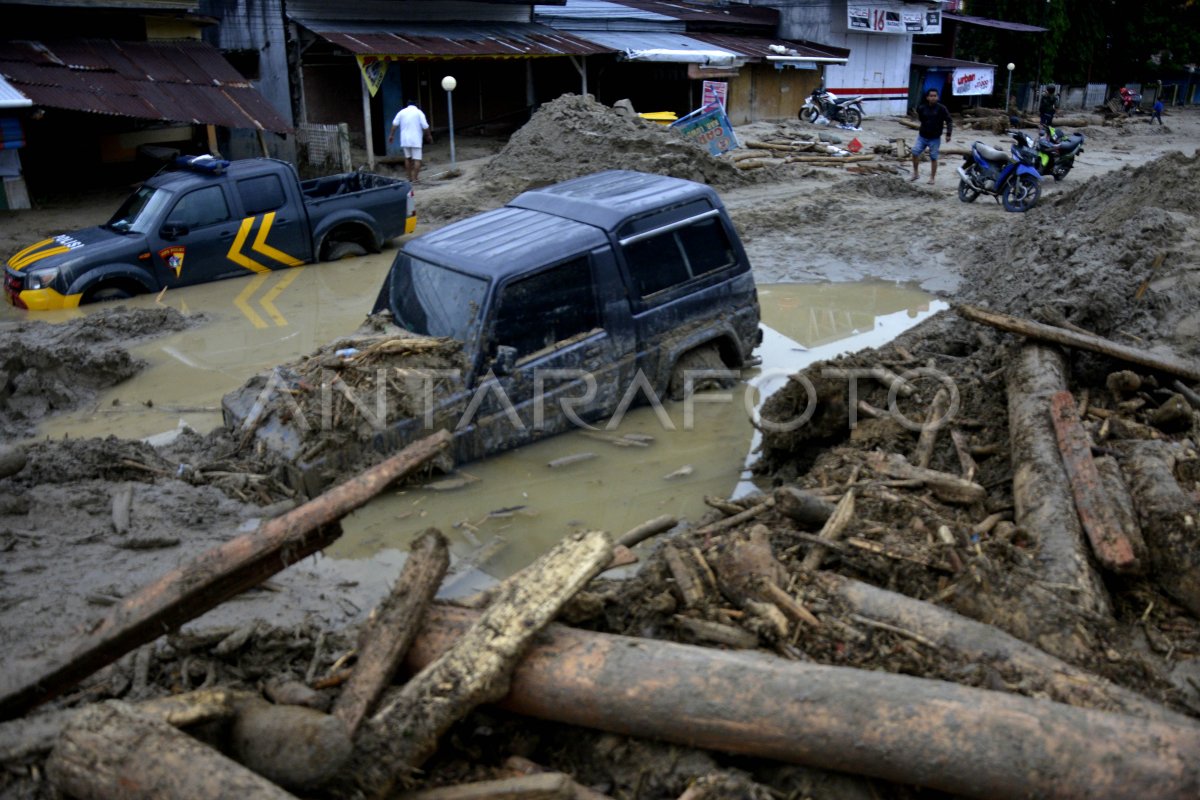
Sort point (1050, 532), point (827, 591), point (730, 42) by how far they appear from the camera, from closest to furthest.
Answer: point (827, 591), point (1050, 532), point (730, 42)

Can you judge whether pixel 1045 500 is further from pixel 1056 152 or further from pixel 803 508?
pixel 1056 152

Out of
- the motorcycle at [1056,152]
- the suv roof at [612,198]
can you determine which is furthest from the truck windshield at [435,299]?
the motorcycle at [1056,152]

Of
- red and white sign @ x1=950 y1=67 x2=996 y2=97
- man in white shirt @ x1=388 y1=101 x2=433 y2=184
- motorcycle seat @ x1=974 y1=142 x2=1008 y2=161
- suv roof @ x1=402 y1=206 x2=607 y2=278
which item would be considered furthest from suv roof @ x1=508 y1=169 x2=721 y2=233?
red and white sign @ x1=950 y1=67 x2=996 y2=97

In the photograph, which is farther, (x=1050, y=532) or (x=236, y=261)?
(x=236, y=261)

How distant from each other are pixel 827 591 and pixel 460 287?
4.23 meters

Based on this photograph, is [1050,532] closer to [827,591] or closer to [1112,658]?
[1112,658]

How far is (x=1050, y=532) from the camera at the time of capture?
192 inches

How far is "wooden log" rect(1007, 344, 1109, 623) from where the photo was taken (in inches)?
179

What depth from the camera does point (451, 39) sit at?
2375 centimetres

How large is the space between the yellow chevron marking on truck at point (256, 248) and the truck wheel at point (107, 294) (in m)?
1.39

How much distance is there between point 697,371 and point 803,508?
375cm

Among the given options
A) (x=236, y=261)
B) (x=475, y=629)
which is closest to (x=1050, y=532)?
(x=475, y=629)

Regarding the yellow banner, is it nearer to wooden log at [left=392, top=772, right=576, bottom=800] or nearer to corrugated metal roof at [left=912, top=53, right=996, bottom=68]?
wooden log at [left=392, top=772, right=576, bottom=800]

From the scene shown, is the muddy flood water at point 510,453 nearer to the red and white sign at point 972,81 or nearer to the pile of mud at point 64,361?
the pile of mud at point 64,361
